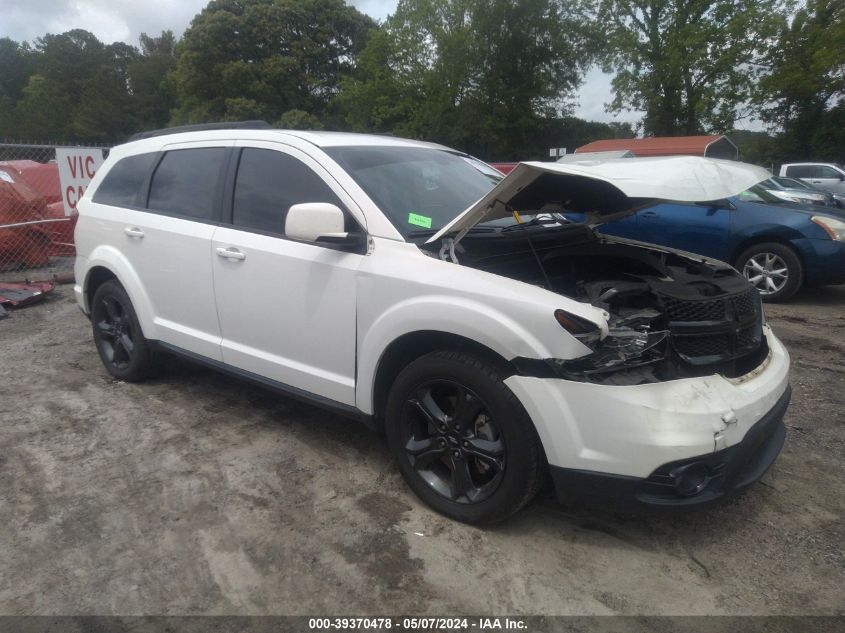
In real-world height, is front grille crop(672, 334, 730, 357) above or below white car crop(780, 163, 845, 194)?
below

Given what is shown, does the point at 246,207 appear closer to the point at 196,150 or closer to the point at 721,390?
the point at 196,150

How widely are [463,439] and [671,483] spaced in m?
0.86

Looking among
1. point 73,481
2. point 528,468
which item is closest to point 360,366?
point 528,468

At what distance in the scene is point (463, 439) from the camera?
2.73 m

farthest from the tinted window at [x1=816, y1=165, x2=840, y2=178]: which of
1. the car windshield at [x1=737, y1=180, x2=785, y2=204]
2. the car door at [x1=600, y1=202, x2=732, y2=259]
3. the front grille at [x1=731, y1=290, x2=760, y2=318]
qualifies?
the front grille at [x1=731, y1=290, x2=760, y2=318]

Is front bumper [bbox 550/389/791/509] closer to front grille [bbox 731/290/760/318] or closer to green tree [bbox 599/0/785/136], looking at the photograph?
front grille [bbox 731/290/760/318]

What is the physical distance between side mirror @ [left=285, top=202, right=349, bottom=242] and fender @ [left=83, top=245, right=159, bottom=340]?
1862mm

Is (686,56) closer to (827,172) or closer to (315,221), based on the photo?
(827,172)

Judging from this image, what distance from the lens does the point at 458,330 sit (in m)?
2.62

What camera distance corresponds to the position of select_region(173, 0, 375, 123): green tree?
40.4 m

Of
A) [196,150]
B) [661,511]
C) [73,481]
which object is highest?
[196,150]

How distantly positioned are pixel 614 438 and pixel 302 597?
1362 mm

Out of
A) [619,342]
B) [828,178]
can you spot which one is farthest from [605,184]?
[828,178]

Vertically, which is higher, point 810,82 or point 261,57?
point 261,57
